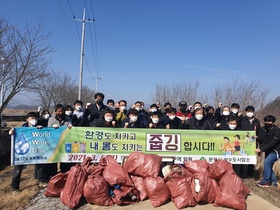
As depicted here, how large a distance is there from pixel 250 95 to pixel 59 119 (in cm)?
1122

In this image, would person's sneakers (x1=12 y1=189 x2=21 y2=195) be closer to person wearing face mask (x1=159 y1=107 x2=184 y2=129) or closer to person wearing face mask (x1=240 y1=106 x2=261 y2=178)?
person wearing face mask (x1=159 y1=107 x2=184 y2=129)

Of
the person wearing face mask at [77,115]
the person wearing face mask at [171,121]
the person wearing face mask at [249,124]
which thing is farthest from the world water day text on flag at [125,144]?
the person wearing face mask at [77,115]

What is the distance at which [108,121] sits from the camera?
20.3 feet

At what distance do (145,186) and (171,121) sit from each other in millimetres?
2241

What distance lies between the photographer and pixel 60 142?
5836 mm

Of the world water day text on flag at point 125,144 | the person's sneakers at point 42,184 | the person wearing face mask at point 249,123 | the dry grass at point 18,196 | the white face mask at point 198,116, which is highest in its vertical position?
the white face mask at point 198,116

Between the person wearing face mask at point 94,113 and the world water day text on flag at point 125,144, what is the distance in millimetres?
700

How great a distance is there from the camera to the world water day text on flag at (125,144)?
225 inches

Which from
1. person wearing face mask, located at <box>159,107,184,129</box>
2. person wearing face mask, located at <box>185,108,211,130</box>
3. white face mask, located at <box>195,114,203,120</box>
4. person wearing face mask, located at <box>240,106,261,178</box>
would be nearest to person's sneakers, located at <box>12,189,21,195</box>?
person wearing face mask, located at <box>159,107,184,129</box>

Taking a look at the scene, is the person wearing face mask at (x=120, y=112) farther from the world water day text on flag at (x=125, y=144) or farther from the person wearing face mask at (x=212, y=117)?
the person wearing face mask at (x=212, y=117)

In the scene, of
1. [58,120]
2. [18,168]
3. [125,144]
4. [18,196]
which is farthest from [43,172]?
[125,144]

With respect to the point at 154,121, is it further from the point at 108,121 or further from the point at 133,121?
the point at 108,121

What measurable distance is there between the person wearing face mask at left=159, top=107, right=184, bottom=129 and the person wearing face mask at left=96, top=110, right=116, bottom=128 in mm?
1211

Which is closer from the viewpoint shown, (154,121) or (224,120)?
(154,121)
